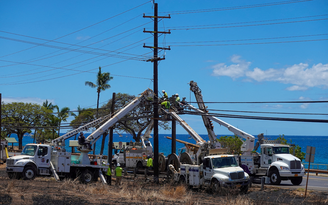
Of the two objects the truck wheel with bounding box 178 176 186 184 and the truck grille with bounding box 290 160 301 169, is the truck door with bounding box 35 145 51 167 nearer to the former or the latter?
the truck wheel with bounding box 178 176 186 184

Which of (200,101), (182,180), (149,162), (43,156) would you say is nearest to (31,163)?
(43,156)

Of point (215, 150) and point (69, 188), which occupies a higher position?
point (215, 150)

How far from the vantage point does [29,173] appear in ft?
76.4

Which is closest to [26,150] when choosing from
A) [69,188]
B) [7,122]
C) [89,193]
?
[69,188]

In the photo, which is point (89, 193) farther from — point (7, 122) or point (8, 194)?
point (7, 122)

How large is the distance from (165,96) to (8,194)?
16.2 m

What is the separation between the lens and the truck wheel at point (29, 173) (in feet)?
76.0

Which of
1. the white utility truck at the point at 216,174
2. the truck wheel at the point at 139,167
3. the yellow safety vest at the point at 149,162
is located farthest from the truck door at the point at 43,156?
the white utility truck at the point at 216,174

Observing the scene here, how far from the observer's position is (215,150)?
Answer: 75.6ft

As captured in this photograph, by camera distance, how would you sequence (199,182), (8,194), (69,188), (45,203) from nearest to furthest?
(45,203), (8,194), (69,188), (199,182)

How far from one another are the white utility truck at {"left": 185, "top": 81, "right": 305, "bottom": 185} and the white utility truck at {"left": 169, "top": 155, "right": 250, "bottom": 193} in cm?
289

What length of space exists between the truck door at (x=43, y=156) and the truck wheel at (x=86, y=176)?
2.41m

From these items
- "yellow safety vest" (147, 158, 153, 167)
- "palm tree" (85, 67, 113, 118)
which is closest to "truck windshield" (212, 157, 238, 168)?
"yellow safety vest" (147, 158, 153, 167)

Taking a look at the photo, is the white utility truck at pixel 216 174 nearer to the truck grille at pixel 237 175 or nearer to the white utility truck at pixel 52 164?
the truck grille at pixel 237 175
